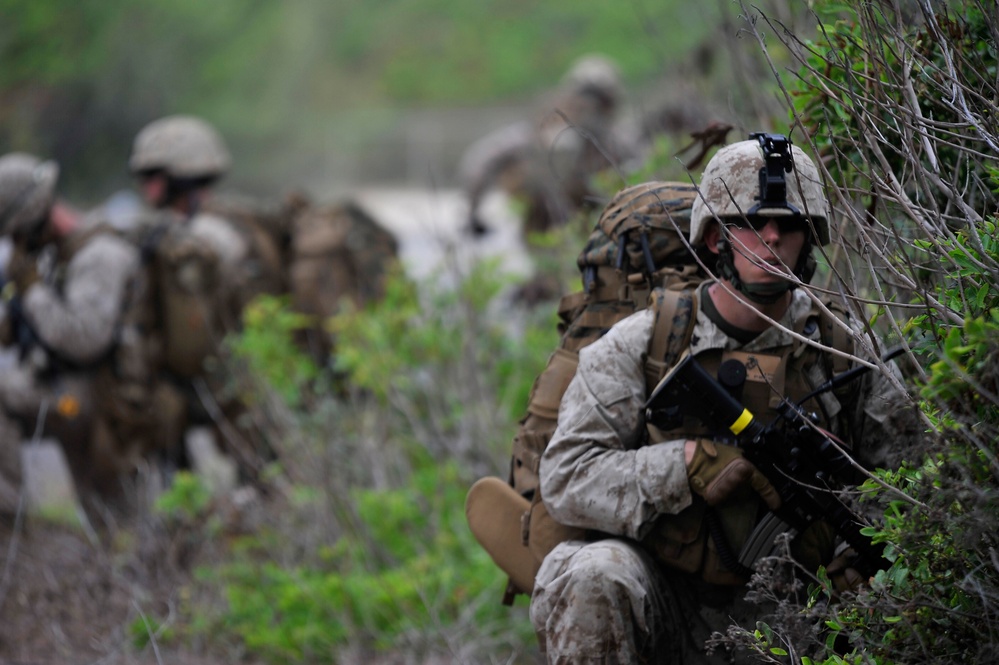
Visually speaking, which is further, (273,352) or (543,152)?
(543,152)

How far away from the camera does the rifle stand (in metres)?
3.13

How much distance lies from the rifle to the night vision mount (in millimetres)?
410

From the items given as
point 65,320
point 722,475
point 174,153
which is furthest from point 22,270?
point 722,475

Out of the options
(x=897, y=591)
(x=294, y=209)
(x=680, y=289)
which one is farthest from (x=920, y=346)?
(x=294, y=209)

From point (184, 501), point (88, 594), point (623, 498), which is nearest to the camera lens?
point (623, 498)

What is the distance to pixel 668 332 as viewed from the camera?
3.36 meters

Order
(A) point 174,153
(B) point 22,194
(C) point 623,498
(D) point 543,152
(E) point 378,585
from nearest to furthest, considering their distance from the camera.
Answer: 1. (C) point 623,498
2. (E) point 378,585
3. (B) point 22,194
4. (A) point 174,153
5. (D) point 543,152

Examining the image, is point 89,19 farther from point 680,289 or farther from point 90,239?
point 680,289

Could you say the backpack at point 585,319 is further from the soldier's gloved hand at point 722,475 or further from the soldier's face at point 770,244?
the soldier's gloved hand at point 722,475

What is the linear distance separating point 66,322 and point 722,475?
493 centimetres

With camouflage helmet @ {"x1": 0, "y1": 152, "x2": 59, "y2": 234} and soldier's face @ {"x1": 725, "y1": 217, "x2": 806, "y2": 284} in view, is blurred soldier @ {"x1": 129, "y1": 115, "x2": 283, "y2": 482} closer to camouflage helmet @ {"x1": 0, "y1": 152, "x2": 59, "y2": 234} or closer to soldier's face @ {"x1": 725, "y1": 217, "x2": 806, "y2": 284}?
camouflage helmet @ {"x1": 0, "y1": 152, "x2": 59, "y2": 234}

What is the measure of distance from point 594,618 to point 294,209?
596 centimetres

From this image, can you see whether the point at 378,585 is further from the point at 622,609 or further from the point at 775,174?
the point at 775,174

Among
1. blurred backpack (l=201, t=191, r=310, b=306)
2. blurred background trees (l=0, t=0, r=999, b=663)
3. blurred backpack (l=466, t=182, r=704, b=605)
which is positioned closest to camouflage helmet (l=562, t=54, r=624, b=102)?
blurred background trees (l=0, t=0, r=999, b=663)
